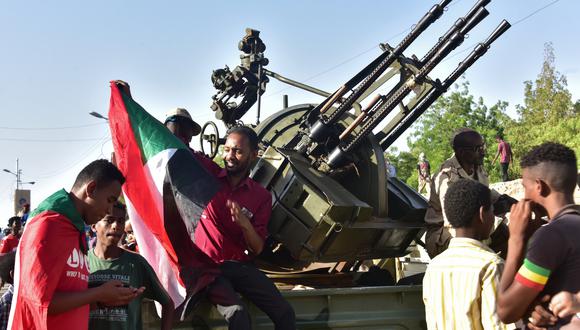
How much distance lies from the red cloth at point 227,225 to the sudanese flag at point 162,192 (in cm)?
7

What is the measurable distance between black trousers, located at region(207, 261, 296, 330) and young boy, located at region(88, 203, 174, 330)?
41cm

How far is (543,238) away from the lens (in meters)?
2.51

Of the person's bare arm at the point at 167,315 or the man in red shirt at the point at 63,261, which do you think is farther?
the person's bare arm at the point at 167,315

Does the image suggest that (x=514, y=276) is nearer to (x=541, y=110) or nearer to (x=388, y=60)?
(x=388, y=60)

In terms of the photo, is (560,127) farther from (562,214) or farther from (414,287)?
(562,214)

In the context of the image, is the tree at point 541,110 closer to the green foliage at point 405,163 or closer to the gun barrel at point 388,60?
the green foliage at point 405,163

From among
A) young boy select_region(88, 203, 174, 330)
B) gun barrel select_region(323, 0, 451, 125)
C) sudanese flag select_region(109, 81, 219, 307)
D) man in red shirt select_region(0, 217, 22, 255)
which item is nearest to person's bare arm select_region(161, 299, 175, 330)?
young boy select_region(88, 203, 174, 330)

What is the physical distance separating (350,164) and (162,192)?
6.91 ft

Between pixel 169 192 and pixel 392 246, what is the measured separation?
262 cm

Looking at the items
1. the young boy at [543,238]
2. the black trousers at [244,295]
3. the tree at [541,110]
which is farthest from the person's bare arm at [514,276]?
the tree at [541,110]

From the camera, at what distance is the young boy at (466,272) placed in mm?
3260

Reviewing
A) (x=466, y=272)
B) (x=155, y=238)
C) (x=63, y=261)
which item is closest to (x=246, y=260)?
(x=155, y=238)

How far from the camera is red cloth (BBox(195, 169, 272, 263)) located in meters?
4.45

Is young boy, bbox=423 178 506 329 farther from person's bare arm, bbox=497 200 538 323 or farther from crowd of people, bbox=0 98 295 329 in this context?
crowd of people, bbox=0 98 295 329
